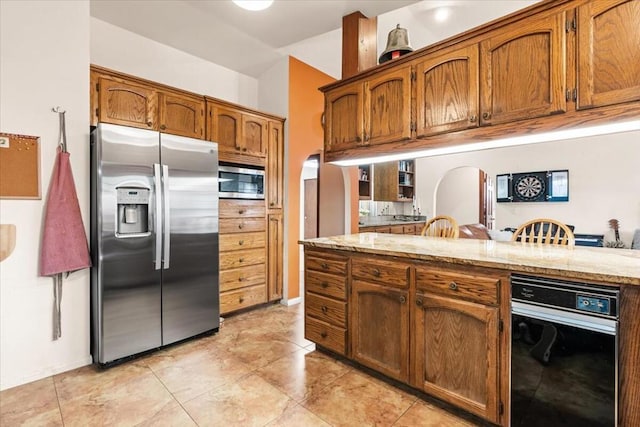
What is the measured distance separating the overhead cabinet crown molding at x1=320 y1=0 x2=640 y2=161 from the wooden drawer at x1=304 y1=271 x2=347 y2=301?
106 cm

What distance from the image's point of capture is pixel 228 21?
9.93ft

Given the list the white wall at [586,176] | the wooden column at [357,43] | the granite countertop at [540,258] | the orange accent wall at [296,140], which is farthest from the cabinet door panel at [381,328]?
the white wall at [586,176]

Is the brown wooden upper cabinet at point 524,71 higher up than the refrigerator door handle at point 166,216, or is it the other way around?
the brown wooden upper cabinet at point 524,71

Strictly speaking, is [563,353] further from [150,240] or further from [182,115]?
[182,115]

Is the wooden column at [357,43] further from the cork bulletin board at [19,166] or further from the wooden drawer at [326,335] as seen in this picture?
the cork bulletin board at [19,166]

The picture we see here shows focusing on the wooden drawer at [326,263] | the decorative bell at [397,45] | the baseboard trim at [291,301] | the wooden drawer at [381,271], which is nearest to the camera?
the wooden drawer at [381,271]

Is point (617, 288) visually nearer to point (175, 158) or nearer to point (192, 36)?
point (175, 158)

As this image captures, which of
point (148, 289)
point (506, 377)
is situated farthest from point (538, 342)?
point (148, 289)

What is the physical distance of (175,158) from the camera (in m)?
2.65

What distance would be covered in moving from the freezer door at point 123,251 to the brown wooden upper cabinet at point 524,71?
2.49 meters

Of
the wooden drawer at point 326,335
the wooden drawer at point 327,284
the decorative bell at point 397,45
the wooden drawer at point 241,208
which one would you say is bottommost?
the wooden drawer at point 326,335

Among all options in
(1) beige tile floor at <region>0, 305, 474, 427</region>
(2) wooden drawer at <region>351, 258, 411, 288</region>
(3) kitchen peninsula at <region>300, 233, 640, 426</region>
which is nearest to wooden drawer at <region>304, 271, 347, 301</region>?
(3) kitchen peninsula at <region>300, 233, 640, 426</region>

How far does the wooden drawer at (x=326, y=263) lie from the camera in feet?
7.67

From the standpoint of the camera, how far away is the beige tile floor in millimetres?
1778
